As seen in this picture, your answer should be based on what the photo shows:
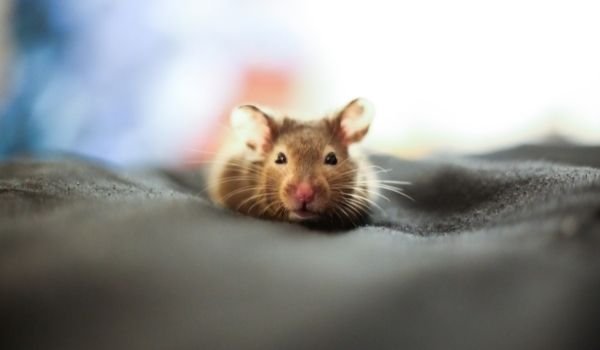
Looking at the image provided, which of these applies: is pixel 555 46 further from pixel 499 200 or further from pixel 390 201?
pixel 499 200

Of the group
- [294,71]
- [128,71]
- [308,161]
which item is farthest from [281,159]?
[128,71]

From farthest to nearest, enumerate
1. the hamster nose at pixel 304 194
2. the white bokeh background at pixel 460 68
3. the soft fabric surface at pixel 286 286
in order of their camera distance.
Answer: the white bokeh background at pixel 460 68
the hamster nose at pixel 304 194
the soft fabric surface at pixel 286 286

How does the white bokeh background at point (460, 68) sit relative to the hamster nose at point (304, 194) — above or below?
above

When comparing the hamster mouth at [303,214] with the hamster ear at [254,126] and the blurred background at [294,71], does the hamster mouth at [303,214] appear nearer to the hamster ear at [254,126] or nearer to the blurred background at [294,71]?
the hamster ear at [254,126]

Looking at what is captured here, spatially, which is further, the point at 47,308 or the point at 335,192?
the point at 335,192

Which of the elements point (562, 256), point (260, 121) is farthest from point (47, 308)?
point (260, 121)

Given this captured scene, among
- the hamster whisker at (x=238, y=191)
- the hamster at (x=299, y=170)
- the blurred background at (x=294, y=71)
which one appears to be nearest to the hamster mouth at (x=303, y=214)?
the hamster at (x=299, y=170)

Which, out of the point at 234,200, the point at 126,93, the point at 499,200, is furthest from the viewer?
the point at 126,93
